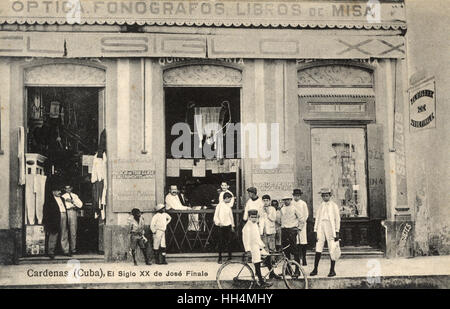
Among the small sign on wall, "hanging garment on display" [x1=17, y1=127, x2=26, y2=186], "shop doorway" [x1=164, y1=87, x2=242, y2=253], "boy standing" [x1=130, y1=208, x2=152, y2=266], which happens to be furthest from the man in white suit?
"hanging garment on display" [x1=17, y1=127, x2=26, y2=186]

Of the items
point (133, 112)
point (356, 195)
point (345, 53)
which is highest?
point (345, 53)

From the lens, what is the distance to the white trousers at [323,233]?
9047 mm

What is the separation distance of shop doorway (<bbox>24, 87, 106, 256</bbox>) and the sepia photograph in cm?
2

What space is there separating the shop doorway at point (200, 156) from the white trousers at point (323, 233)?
133 cm

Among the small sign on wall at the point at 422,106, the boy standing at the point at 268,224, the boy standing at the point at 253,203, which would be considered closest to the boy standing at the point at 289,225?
the boy standing at the point at 268,224

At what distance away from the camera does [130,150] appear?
9.32 meters

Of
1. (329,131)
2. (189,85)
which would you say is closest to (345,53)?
(329,131)

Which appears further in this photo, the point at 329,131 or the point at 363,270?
the point at 329,131

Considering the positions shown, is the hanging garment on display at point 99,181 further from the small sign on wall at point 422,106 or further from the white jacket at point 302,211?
the small sign on wall at point 422,106

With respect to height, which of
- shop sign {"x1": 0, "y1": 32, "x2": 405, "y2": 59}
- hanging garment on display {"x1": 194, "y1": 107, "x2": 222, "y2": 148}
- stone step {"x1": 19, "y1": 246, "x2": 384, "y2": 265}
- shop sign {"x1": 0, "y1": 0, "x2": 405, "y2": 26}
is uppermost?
shop sign {"x1": 0, "y1": 0, "x2": 405, "y2": 26}

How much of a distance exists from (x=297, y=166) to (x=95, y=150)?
10.4ft

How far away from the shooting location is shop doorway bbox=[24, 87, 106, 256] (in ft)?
30.7

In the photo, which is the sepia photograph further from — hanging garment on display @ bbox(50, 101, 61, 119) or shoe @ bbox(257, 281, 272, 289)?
shoe @ bbox(257, 281, 272, 289)
